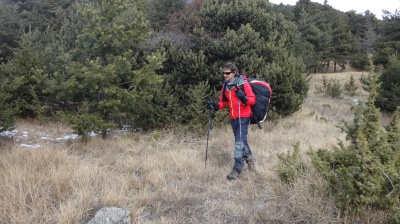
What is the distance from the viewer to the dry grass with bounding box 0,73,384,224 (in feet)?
11.9

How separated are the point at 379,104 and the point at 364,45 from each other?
33.1 meters

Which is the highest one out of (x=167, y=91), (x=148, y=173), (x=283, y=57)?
(x=283, y=57)

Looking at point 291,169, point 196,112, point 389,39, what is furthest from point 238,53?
point 389,39

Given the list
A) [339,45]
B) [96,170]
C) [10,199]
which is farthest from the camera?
[339,45]

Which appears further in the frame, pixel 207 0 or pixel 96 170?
pixel 207 0

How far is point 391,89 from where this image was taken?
47.7 ft

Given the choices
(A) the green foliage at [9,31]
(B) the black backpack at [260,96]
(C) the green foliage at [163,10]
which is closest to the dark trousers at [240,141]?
(B) the black backpack at [260,96]

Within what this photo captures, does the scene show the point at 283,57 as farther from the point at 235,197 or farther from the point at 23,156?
the point at 23,156

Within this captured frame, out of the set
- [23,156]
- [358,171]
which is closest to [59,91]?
[23,156]

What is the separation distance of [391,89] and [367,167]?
14000 millimetres

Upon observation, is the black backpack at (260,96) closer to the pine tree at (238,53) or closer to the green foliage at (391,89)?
the pine tree at (238,53)

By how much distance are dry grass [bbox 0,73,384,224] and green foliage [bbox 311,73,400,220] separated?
0.20 m

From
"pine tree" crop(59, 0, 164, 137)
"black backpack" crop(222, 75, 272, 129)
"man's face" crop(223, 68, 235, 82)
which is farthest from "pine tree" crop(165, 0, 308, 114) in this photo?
"black backpack" crop(222, 75, 272, 129)

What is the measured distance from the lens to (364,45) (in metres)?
43.1
